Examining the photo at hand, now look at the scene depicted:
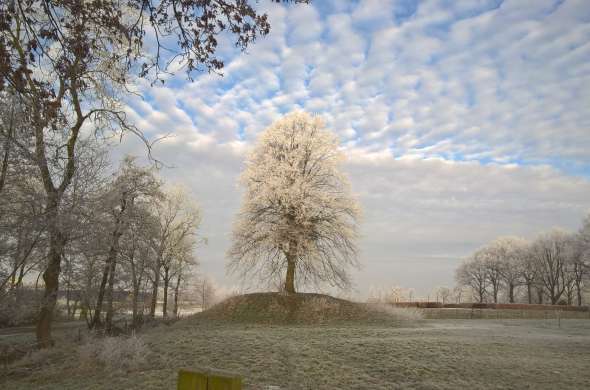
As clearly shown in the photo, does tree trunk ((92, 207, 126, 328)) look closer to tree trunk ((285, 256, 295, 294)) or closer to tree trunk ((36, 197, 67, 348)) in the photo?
tree trunk ((36, 197, 67, 348))

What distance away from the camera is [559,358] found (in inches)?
500

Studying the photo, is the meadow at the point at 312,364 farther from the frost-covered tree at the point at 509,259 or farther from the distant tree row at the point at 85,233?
the frost-covered tree at the point at 509,259

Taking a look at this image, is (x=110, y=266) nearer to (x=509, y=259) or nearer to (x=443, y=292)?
(x=509, y=259)

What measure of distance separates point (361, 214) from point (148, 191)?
13.8 metres

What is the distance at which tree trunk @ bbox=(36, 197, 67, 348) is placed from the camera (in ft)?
36.4

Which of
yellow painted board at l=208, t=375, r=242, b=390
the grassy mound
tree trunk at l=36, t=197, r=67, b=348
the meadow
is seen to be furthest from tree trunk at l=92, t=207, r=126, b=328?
yellow painted board at l=208, t=375, r=242, b=390

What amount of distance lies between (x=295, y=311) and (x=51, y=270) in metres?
14.2

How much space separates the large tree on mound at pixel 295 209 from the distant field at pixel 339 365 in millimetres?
12286

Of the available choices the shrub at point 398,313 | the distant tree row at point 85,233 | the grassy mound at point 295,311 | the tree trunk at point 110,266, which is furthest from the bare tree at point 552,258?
the tree trunk at point 110,266

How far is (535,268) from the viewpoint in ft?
190

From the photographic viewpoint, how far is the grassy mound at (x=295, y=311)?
23.7m

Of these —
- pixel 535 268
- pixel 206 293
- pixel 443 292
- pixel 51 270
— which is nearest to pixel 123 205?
pixel 51 270

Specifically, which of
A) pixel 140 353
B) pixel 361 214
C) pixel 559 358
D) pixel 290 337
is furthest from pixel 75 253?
pixel 361 214

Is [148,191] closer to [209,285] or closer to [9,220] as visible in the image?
[9,220]
